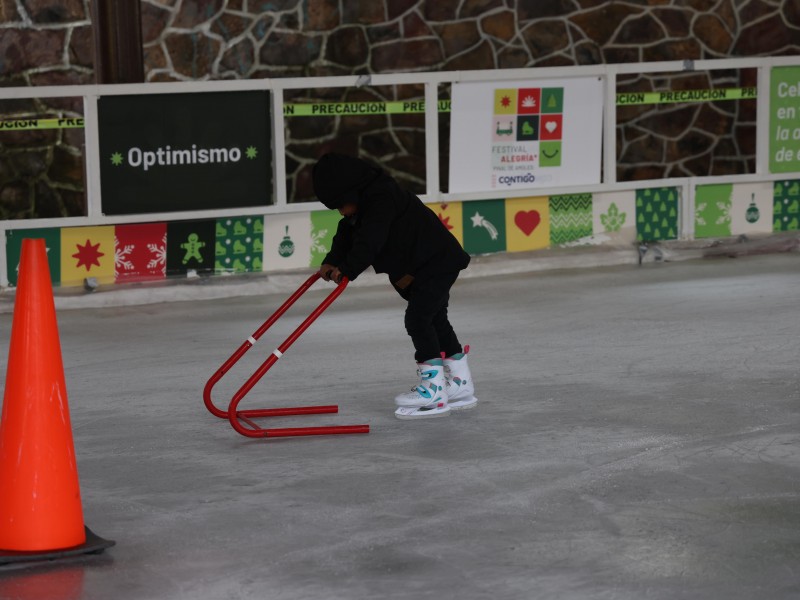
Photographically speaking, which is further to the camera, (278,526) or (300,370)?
(300,370)

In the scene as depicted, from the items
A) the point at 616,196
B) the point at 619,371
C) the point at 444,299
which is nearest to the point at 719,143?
the point at 616,196

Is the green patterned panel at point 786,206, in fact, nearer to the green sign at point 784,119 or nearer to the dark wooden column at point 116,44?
the green sign at point 784,119

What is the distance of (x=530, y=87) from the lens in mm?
11133

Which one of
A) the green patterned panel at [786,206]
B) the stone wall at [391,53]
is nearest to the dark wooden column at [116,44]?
the stone wall at [391,53]

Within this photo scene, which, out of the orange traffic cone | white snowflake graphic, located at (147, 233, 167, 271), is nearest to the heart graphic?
white snowflake graphic, located at (147, 233, 167, 271)

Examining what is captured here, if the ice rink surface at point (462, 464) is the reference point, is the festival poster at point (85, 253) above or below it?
above

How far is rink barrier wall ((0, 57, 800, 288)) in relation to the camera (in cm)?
1009

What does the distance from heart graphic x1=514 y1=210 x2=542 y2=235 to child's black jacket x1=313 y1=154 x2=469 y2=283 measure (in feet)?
15.4

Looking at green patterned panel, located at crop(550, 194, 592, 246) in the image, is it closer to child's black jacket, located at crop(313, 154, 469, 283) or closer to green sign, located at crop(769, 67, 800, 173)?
green sign, located at crop(769, 67, 800, 173)

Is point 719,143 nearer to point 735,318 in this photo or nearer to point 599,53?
point 599,53

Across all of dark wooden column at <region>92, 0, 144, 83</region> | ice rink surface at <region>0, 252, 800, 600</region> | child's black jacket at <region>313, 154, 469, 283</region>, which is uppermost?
dark wooden column at <region>92, 0, 144, 83</region>

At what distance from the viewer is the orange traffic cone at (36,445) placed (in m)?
4.46

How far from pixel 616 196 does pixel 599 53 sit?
9.72ft

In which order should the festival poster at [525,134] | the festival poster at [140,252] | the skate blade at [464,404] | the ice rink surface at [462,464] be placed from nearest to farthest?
the ice rink surface at [462,464]
the skate blade at [464,404]
the festival poster at [140,252]
the festival poster at [525,134]
